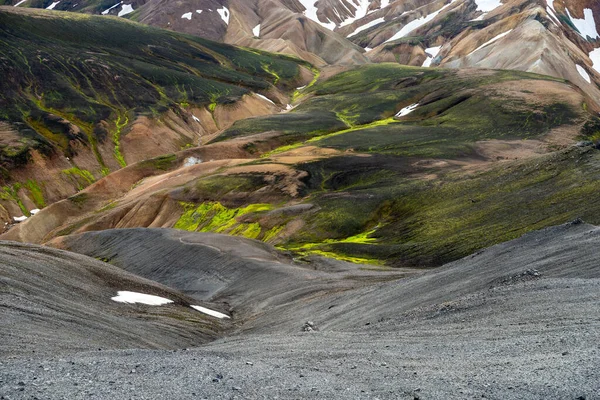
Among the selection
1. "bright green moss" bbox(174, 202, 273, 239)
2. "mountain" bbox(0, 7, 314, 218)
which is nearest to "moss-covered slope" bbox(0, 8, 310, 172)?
"mountain" bbox(0, 7, 314, 218)

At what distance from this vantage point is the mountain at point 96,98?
11856 cm

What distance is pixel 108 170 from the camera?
12612 cm

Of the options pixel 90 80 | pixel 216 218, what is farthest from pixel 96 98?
pixel 216 218

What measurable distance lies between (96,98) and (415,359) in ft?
474

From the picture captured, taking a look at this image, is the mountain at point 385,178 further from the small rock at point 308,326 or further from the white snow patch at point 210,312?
the small rock at point 308,326

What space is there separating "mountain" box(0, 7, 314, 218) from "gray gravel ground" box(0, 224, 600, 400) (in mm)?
93797

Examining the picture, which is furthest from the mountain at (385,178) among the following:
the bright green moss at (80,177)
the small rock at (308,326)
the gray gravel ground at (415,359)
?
the gray gravel ground at (415,359)

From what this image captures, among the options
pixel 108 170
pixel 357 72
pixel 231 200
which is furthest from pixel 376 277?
pixel 357 72

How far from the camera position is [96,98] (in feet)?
494

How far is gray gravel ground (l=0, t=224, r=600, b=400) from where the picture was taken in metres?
14.1

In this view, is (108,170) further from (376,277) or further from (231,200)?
(376,277)

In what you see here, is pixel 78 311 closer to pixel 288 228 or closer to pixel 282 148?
pixel 288 228

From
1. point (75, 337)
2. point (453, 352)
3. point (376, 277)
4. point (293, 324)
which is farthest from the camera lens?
point (376, 277)

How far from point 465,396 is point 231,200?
244 ft
